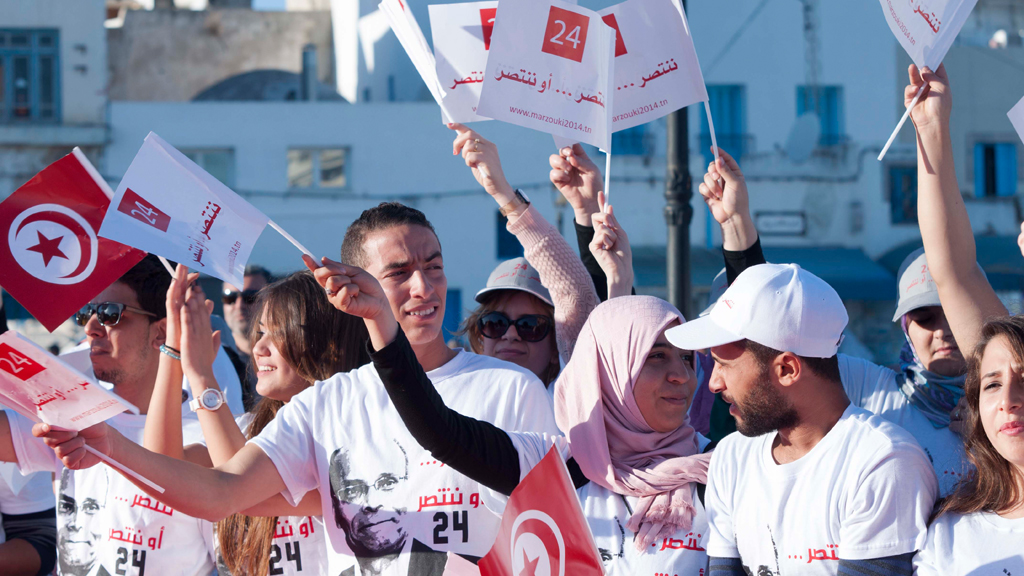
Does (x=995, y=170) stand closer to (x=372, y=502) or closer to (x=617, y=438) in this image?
(x=617, y=438)

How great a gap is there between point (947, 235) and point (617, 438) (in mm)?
1122

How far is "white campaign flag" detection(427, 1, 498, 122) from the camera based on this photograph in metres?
3.89

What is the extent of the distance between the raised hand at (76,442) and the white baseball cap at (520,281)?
5.99ft

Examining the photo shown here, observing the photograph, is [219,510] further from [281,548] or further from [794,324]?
[794,324]

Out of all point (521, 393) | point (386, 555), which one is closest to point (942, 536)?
point (521, 393)

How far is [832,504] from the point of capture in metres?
2.53

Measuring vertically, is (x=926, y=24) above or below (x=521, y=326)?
above

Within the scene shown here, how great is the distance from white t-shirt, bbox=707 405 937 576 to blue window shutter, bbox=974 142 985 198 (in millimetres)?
21511

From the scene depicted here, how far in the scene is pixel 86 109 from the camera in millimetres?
20062

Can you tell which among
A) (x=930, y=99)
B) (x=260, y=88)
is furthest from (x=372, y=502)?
(x=260, y=88)

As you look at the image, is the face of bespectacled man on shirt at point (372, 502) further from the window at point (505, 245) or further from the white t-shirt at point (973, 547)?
the window at point (505, 245)

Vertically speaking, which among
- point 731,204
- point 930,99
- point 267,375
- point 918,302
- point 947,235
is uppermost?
point 930,99

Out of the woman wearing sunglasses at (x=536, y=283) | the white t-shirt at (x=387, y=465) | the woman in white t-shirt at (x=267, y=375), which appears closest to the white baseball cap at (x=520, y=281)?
the woman wearing sunglasses at (x=536, y=283)

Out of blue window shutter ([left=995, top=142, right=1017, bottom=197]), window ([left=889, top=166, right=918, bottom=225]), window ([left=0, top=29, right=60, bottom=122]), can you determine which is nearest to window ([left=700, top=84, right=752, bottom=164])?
window ([left=889, top=166, right=918, bottom=225])
